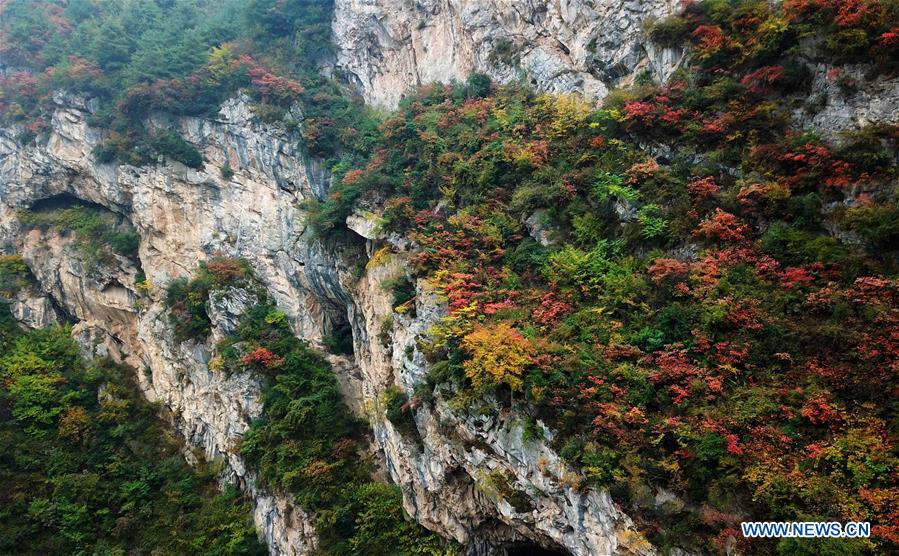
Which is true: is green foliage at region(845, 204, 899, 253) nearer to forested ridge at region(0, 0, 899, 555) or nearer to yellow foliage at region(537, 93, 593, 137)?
forested ridge at region(0, 0, 899, 555)

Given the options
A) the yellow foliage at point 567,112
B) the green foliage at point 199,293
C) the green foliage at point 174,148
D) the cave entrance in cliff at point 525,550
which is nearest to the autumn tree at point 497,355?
the cave entrance in cliff at point 525,550

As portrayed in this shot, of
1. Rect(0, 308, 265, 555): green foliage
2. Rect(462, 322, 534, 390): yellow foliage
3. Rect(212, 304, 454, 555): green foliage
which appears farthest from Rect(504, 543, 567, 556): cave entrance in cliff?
Rect(0, 308, 265, 555): green foliage

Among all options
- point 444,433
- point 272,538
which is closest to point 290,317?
point 272,538

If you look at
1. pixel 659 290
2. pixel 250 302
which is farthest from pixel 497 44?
pixel 250 302

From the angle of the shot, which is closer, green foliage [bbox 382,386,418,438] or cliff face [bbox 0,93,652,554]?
cliff face [bbox 0,93,652,554]

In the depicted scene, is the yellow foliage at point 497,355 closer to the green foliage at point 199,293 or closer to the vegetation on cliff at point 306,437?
the vegetation on cliff at point 306,437

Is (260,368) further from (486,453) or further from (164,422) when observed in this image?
(486,453)

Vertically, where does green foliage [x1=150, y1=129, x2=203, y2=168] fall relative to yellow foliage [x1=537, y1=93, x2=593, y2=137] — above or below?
above
